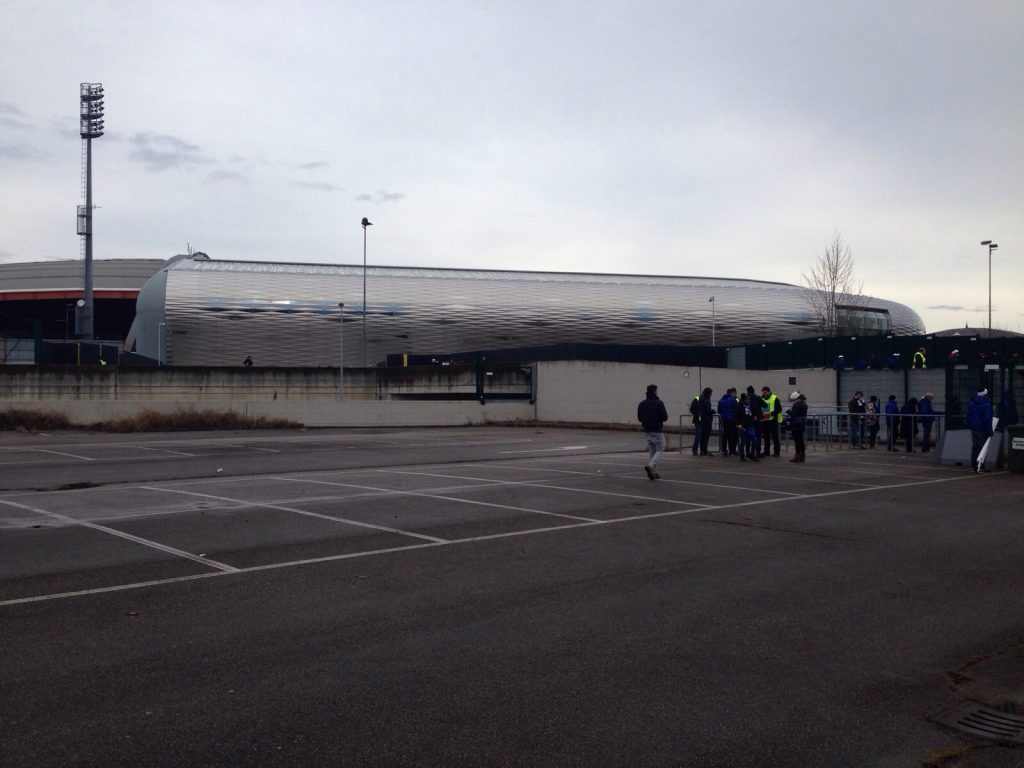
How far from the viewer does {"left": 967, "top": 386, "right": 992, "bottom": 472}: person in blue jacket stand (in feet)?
65.8

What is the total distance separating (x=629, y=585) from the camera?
8.30 m

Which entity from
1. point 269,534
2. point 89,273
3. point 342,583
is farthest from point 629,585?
point 89,273

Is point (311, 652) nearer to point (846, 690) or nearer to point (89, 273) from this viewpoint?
point (846, 690)

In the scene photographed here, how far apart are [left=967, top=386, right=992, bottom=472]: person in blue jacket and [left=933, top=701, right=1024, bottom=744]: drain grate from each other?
16.5 m

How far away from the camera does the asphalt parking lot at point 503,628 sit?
476 cm

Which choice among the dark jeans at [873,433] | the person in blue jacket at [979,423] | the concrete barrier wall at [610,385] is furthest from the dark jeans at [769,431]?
the concrete barrier wall at [610,385]

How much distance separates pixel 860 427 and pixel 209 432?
22.6 meters

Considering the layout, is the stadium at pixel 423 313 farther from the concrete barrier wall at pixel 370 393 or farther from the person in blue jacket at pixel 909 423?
the person in blue jacket at pixel 909 423

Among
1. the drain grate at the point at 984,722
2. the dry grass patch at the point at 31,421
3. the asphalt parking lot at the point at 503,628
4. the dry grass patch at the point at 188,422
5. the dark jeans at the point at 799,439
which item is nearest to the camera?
the asphalt parking lot at the point at 503,628

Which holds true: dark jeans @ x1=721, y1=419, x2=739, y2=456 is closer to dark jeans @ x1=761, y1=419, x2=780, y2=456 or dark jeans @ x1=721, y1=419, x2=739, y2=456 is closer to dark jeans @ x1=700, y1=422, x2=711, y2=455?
dark jeans @ x1=700, y1=422, x2=711, y2=455

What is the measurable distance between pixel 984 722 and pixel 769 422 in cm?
1857

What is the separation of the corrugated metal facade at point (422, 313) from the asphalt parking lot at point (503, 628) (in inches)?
2041

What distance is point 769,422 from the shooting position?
918 inches

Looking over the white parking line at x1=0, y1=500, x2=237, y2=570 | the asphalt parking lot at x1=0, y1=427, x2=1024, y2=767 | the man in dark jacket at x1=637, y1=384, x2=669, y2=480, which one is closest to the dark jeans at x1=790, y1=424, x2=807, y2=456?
the man in dark jacket at x1=637, y1=384, x2=669, y2=480
